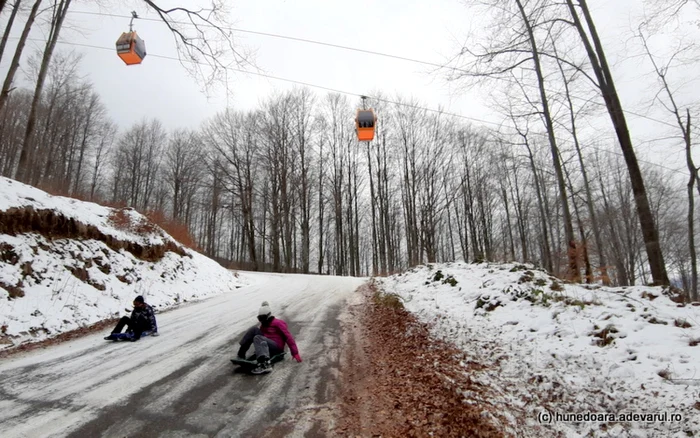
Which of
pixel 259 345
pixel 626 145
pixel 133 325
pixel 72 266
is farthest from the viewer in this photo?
pixel 72 266

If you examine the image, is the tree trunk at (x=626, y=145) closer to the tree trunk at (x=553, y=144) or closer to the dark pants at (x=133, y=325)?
the tree trunk at (x=553, y=144)

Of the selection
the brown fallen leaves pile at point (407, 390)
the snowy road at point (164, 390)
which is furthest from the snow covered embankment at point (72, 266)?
the brown fallen leaves pile at point (407, 390)

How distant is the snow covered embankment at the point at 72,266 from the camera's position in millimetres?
7375

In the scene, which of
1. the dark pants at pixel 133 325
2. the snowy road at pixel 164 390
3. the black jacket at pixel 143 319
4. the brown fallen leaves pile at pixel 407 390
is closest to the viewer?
the snowy road at pixel 164 390

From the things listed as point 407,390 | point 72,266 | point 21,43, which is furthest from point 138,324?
point 21,43

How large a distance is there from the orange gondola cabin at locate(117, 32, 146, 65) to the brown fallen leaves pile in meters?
7.92

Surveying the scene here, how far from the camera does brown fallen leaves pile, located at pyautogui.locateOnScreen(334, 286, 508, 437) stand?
150 inches

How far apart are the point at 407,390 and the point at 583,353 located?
2.39 metres

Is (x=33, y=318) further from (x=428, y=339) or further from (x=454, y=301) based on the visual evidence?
(x=454, y=301)

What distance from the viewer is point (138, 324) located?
710 cm

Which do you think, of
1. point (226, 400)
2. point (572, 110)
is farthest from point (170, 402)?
point (572, 110)

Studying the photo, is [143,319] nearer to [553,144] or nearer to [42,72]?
[42,72]

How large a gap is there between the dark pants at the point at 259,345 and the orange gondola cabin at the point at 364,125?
23.7ft

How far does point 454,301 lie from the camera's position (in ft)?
28.2
